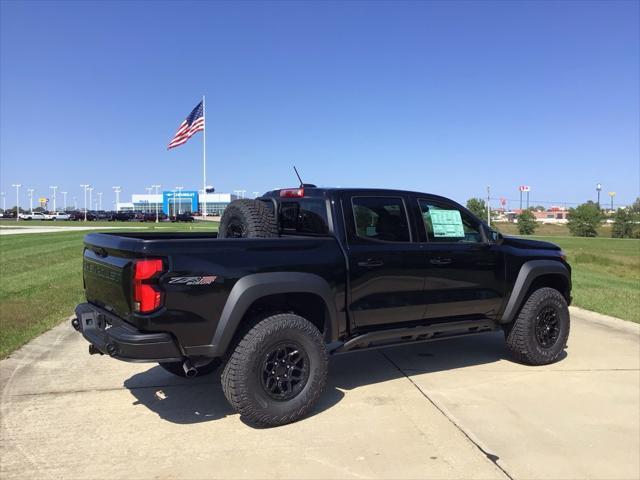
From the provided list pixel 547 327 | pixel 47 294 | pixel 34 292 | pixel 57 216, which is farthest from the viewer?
pixel 57 216

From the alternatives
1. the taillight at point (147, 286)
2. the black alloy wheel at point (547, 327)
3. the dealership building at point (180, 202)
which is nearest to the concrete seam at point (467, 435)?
the black alloy wheel at point (547, 327)

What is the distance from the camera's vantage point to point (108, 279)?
13.2 feet

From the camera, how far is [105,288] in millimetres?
4102

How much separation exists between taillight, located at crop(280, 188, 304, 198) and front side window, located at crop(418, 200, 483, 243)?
116cm

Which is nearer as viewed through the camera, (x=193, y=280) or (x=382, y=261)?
(x=193, y=280)

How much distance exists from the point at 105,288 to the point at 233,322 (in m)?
1.09

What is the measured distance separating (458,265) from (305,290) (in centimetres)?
174

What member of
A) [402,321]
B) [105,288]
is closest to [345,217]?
[402,321]

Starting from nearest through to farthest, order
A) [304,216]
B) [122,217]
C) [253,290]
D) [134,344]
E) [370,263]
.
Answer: [134,344], [253,290], [370,263], [304,216], [122,217]

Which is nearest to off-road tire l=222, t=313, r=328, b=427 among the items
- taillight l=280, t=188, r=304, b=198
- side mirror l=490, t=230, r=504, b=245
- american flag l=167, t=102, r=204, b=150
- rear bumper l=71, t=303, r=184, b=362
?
rear bumper l=71, t=303, r=184, b=362

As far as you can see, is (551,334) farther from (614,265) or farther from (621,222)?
(621,222)

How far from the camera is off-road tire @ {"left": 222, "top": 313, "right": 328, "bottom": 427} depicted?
388 centimetres

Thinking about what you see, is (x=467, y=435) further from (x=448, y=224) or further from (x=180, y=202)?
(x=180, y=202)

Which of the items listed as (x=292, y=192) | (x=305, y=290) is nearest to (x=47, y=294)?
(x=292, y=192)
